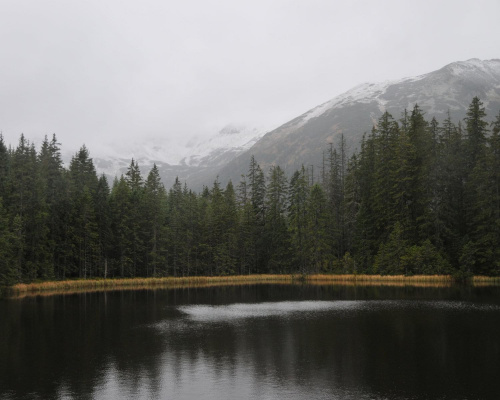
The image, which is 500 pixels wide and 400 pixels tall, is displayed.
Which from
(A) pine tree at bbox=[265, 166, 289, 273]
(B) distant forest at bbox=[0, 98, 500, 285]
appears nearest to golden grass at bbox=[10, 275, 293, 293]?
(B) distant forest at bbox=[0, 98, 500, 285]

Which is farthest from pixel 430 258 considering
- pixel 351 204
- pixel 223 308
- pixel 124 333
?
Answer: pixel 124 333

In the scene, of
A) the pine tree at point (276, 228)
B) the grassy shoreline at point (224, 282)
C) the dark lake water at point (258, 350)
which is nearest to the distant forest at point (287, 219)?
the pine tree at point (276, 228)

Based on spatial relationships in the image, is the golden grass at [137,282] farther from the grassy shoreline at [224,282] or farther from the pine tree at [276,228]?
the pine tree at [276,228]

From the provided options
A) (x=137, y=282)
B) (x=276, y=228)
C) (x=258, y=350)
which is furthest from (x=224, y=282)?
(x=258, y=350)

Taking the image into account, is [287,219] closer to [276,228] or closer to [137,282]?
[276,228]

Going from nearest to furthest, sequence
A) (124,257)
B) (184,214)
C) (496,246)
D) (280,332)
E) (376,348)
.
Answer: (376,348)
(280,332)
(496,246)
(124,257)
(184,214)

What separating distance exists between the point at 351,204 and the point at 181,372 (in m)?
77.2

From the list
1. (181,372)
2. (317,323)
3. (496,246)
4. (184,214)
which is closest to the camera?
(181,372)

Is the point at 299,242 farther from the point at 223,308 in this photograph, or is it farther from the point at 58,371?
the point at 58,371

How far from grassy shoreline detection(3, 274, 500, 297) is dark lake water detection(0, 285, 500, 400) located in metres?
17.9

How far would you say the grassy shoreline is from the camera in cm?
7331

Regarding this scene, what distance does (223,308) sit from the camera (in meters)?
54.2

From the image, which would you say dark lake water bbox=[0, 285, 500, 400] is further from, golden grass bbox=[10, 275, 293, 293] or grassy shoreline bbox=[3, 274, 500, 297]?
golden grass bbox=[10, 275, 293, 293]

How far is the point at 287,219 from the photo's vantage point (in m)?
108
